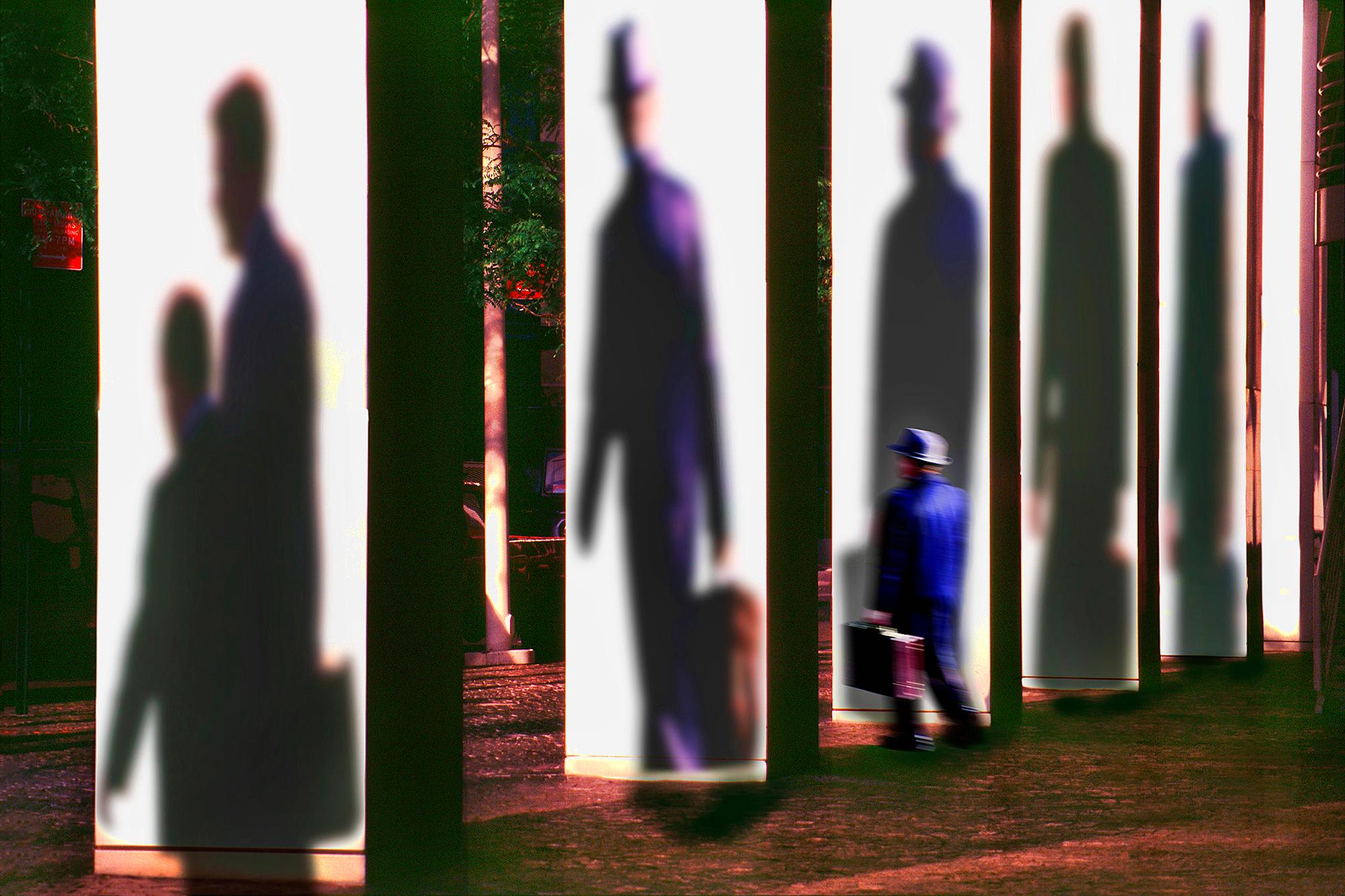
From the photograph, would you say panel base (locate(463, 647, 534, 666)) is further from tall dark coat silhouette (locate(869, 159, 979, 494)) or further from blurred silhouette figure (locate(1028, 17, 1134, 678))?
tall dark coat silhouette (locate(869, 159, 979, 494))

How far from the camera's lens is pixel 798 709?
28.2 ft

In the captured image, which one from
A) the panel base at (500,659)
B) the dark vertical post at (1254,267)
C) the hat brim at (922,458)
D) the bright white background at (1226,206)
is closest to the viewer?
the hat brim at (922,458)

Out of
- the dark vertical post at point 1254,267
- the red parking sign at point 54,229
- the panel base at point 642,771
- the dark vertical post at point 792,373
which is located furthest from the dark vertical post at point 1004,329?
the red parking sign at point 54,229

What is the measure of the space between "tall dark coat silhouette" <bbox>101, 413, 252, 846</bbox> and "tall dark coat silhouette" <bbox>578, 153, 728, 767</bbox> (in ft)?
8.33

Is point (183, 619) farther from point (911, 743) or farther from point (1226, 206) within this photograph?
point (1226, 206)

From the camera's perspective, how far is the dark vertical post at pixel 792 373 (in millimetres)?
8562

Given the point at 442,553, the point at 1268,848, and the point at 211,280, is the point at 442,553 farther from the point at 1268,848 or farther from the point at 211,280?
the point at 1268,848

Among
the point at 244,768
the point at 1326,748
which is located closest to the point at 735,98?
the point at 244,768

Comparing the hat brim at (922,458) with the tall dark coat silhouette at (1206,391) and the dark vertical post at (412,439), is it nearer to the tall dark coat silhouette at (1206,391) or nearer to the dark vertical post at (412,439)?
the dark vertical post at (412,439)

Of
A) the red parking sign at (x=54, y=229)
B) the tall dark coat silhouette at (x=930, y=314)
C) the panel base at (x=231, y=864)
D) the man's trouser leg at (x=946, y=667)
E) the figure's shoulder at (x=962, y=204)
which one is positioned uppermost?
the red parking sign at (x=54, y=229)

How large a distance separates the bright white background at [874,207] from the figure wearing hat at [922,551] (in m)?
1.78

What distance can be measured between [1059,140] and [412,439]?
295 inches

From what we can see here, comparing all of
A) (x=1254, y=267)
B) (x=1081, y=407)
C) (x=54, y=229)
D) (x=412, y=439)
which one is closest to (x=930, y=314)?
(x=1081, y=407)

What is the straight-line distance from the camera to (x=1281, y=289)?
648 inches
